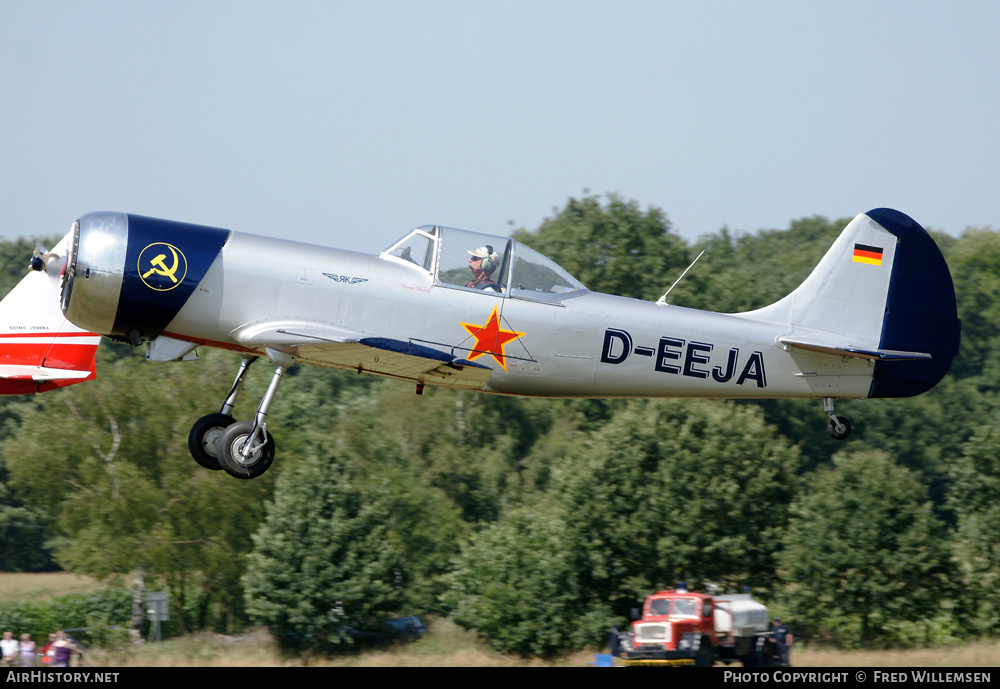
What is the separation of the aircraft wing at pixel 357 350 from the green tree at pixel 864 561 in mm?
18601

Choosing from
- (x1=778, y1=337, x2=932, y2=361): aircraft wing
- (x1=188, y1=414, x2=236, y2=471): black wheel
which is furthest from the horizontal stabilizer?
(x1=778, y1=337, x2=932, y2=361): aircraft wing

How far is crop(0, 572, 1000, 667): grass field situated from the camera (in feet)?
68.5

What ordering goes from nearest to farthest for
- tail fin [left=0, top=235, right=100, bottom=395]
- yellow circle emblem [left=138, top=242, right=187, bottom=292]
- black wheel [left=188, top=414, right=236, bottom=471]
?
1. yellow circle emblem [left=138, top=242, right=187, bottom=292]
2. black wheel [left=188, top=414, right=236, bottom=471]
3. tail fin [left=0, top=235, right=100, bottom=395]

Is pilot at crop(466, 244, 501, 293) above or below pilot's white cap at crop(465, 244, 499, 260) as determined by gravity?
below

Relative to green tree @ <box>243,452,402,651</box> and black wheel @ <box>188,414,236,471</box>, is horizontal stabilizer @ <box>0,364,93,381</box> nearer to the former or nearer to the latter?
black wheel @ <box>188,414,236,471</box>

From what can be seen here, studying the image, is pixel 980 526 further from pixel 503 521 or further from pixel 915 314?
pixel 915 314

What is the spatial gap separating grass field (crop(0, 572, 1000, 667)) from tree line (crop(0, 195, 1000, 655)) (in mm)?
540

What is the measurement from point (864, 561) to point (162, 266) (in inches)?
831

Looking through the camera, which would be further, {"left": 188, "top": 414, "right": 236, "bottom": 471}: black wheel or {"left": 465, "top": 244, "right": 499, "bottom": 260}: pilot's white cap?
{"left": 188, "top": 414, "right": 236, "bottom": 471}: black wheel

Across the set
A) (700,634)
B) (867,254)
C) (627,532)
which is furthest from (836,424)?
(627,532)

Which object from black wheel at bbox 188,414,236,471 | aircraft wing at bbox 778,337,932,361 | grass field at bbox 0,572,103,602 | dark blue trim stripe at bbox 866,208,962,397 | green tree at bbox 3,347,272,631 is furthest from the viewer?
grass field at bbox 0,572,103,602

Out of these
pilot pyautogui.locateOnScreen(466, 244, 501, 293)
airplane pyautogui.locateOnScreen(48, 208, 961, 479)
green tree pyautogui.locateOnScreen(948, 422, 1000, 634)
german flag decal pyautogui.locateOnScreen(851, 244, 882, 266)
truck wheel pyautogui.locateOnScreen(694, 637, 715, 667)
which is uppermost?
german flag decal pyautogui.locateOnScreen(851, 244, 882, 266)

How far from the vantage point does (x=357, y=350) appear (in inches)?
352
